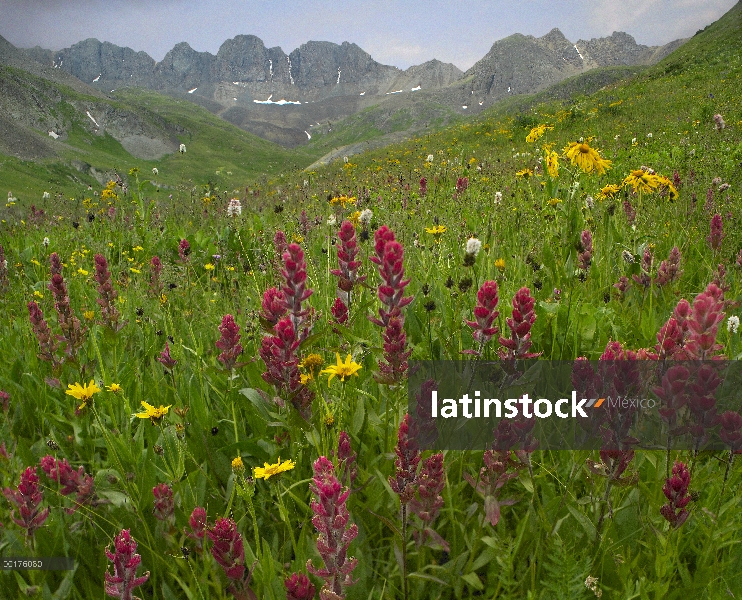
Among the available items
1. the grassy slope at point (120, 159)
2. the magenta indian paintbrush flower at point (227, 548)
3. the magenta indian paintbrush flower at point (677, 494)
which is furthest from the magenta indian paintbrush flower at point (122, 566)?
the grassy slope at point (120, 159)

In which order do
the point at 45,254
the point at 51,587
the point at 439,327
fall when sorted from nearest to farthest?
the point at 51,587
the point at 439,327
the point at 45,254

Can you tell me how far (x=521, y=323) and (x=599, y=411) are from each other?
1.19 feet

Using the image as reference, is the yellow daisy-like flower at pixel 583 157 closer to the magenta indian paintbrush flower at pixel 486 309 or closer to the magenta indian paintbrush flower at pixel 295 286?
the magenta indian paintbrush flower at pixel 486 309

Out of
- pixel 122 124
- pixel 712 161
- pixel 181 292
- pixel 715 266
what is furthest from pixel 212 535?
pixel 122 124

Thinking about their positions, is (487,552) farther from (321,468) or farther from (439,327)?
(439,327)

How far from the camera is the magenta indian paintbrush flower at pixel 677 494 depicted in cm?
137

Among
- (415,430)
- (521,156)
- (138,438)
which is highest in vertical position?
(521,156)

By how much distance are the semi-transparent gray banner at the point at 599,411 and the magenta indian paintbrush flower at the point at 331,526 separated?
333mm

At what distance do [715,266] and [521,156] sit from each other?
7638 mm

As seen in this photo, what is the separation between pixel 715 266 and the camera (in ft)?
12.8

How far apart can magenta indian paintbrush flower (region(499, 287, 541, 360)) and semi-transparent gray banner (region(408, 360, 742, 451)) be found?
0.07 meters

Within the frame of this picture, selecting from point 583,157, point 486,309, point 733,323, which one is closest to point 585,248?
point 733,323

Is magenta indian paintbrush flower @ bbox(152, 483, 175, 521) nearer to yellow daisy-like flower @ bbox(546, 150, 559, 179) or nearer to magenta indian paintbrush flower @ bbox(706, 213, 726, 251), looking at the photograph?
magenta indian paintbrush flower @ bbox(706, 213, 726, 251)

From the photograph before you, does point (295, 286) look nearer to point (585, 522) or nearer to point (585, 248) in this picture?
point (585, 522)
